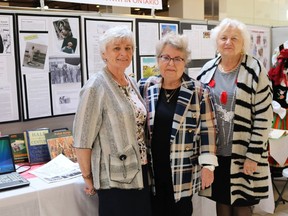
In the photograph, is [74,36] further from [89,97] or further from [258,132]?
[258,132]

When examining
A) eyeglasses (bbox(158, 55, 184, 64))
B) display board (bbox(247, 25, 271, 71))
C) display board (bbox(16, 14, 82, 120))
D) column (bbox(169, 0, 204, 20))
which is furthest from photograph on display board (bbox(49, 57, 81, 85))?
column (bbox(169, 0, 204, 20))

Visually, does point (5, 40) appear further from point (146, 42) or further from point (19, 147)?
point (146, 42)

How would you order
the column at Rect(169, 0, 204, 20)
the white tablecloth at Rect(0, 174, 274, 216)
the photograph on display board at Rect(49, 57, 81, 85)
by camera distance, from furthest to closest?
1. the column at Rect(169, 0, 204, 20)
2. the photograph on display board at Rect(49, 57, 81, 85)
3. the white tablecloth at Rect(0, 174, 274, 216)

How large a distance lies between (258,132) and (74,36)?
4.07ft

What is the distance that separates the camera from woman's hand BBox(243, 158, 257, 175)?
6.06 feet

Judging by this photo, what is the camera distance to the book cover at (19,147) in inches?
80.3

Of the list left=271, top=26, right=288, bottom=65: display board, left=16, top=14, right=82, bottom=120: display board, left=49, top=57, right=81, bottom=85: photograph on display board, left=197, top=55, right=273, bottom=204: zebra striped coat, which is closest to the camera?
left=197, top=55, right=273, bottom=204: zebra striped coat

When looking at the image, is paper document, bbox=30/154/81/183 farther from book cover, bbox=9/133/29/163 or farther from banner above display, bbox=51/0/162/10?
banner above display, bbox=51/0/162/10

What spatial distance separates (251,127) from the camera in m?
1.85

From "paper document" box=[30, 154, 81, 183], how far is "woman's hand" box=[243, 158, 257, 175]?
35.1 inches

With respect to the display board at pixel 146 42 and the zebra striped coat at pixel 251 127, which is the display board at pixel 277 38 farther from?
the zebra striped coat at pixel 251 127

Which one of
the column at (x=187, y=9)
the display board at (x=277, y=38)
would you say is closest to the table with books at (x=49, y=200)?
the display board at (x=277, y=38)

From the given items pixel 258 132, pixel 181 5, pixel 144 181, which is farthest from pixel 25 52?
pixel 181 5

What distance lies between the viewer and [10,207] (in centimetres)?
163
